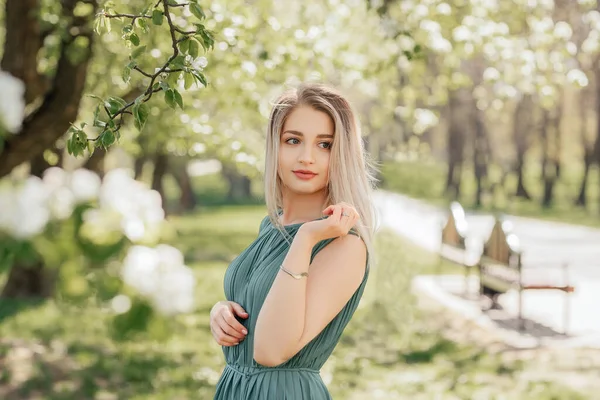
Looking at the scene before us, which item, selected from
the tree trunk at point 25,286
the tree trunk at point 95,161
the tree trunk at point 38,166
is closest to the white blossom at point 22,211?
the tree trunk at point 95,161

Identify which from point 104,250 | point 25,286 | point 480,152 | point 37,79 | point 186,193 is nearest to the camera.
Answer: point 104,250

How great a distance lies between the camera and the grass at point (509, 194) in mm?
34125

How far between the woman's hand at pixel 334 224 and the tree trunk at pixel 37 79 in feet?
15.5

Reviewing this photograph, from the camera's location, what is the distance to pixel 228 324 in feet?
8.10

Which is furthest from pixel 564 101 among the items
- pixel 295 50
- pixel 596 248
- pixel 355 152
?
pixel 355 152

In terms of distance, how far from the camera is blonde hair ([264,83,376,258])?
245cm

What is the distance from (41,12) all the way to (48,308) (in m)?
6.36

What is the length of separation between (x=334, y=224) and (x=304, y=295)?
196 millimetres

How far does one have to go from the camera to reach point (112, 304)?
166cm

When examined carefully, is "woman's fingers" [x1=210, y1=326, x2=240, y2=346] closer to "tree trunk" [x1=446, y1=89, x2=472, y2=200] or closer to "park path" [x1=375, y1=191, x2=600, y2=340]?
"park path" [x1=375, y1=191, x2=600, y2=340]

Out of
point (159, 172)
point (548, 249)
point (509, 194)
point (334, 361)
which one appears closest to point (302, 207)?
point (334, 361)

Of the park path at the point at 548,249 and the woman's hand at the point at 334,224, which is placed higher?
the woman's hand at the point at 334,224

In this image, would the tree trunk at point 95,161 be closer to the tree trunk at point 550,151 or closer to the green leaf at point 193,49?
the green leaf at point 193,49

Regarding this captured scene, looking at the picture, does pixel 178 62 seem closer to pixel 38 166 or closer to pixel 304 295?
pixel 304 295
